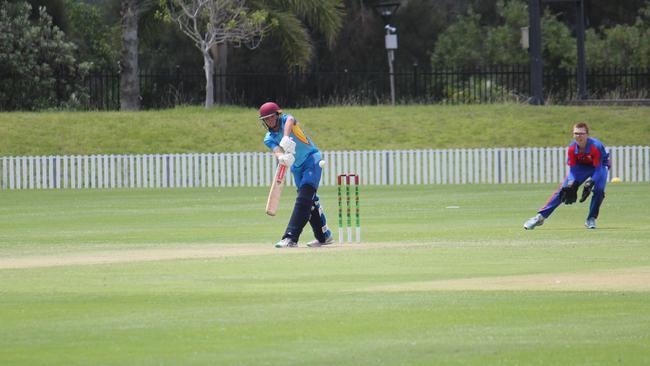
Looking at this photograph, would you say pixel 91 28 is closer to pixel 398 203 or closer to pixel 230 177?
pixel 230 177

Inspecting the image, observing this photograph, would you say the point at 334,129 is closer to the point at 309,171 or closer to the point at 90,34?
the point at 90,34

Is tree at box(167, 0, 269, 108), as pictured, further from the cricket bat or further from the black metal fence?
the cricket bat

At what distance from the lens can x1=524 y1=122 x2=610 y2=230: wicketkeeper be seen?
21.8 m

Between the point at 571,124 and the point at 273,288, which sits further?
the point at 571,124

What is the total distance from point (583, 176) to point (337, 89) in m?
34.4

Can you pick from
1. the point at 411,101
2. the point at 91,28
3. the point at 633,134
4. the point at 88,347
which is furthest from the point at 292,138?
the point at 91,28

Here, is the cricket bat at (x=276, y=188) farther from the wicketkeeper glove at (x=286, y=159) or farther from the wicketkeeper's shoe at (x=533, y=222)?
the wicketkeeper's shoe at (x=533, y=222)

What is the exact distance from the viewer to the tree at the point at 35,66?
49969 mm

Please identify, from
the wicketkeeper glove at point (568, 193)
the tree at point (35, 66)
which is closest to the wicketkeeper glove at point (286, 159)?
the wicketkeeper glove at point (568, 193)

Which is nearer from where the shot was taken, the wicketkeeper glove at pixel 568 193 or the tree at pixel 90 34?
the wicketkeeper glove at pixel 568 193

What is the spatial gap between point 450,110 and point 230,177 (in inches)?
368

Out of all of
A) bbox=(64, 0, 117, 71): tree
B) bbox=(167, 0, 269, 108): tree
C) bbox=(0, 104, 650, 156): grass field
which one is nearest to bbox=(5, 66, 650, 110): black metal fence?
bbox=(167, 0, 269, 108): tree

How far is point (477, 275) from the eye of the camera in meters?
14.9

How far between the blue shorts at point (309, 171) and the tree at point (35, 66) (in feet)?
107
